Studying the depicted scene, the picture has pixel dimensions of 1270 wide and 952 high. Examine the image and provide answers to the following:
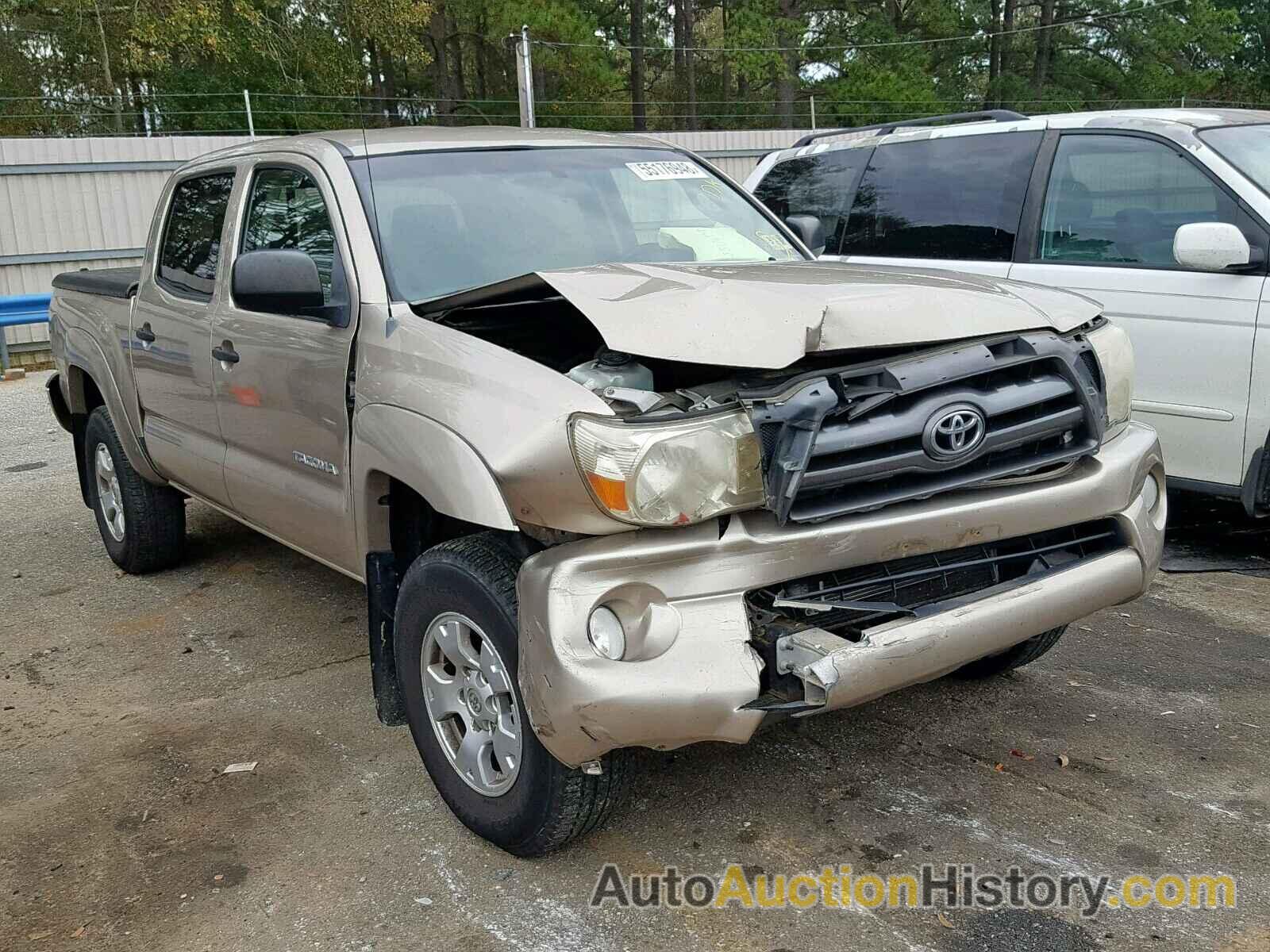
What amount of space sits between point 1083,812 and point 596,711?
151cm

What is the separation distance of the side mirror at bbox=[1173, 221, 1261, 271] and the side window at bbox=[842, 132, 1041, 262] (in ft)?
2.97

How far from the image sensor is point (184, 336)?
4570mm

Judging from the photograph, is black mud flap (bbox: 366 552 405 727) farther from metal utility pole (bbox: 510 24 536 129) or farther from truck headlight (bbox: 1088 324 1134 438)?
metal utility pole (bbox: 510 24 536 129)

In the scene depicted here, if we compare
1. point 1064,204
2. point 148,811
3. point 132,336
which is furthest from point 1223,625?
point 132,336

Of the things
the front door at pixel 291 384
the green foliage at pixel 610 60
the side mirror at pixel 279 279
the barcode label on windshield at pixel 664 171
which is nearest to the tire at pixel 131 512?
the front door at pixel 291 384

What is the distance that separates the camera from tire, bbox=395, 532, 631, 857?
113 inches

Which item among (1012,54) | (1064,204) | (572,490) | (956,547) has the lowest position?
(956,547)

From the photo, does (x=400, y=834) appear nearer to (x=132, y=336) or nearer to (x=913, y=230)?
(x=132, y=336)

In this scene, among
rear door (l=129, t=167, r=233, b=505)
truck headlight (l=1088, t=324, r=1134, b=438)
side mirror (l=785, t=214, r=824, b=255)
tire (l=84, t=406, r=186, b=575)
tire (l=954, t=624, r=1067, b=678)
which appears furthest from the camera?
tire (l=84, t=406, r=186, b=575)

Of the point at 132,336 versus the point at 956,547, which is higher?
the point at 132,336

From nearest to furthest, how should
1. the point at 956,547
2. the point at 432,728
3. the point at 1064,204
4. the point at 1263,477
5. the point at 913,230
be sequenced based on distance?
the point at 956,547, the point at 432,728, the point at 1263,477, the point at 1064,204, the point at 913,230

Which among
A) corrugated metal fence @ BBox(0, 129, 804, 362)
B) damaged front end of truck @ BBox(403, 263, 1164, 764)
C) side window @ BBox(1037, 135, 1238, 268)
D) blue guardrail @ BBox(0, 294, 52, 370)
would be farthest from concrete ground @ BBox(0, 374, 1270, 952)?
corrugated metal fence @ BBox(0, 129, 804, 362)

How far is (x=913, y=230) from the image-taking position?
604cm

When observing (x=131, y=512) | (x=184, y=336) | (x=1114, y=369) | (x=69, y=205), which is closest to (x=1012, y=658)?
(x=1114, y=369)
